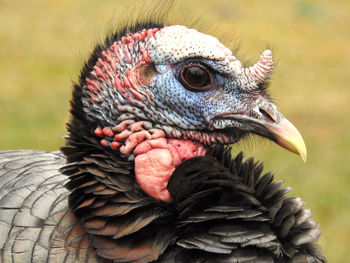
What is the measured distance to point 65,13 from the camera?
14086 millimetres

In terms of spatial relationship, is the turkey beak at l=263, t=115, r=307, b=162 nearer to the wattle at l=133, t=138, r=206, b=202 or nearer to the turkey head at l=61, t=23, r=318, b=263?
the turkey head at l=61, t=23, r=318, b=263

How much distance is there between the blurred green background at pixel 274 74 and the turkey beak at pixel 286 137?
0.83 feet

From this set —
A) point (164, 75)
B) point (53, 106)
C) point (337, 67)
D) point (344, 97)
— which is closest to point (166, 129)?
point (164, 75)

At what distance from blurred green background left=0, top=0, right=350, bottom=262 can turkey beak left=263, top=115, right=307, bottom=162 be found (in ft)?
0.83

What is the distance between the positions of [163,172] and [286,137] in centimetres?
65

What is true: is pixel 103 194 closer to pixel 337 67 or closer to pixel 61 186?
pixel 61 186

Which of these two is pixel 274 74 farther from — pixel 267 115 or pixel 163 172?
pixel 163 172

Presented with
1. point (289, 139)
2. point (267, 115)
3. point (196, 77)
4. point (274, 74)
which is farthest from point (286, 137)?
point (274, 74)

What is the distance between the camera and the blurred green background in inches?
315

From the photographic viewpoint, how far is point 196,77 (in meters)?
3.50

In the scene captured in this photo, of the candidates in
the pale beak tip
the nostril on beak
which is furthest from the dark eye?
the pale beak tip

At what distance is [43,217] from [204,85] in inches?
42.8

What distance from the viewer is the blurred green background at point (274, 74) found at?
8.00 metres

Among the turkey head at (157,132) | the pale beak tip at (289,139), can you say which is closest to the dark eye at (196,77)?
the turkey head at (157,132)
